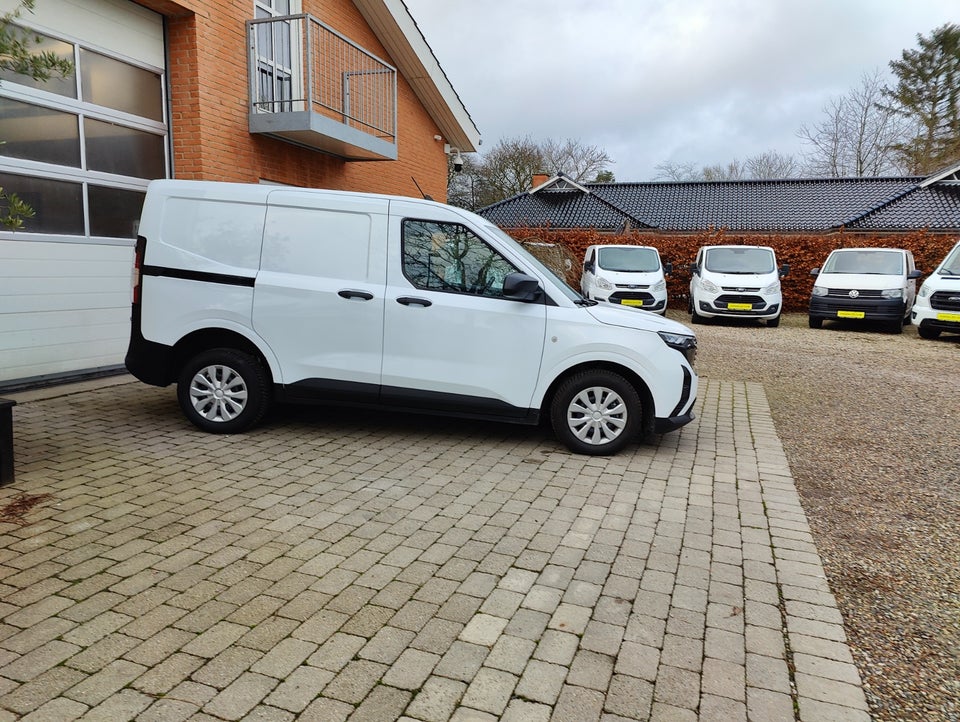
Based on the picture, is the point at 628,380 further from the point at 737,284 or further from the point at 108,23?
the point at 737,284

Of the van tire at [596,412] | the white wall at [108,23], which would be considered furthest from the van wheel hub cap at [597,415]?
the white wall at [108,23]

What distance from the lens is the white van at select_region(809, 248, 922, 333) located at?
15750 millimetres

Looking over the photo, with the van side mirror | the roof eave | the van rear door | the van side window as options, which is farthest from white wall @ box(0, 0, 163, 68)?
the van side mirror

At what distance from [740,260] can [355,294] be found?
47.9ft

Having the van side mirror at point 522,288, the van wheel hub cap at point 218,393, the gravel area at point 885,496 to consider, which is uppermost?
the van side mirror at point 522,288

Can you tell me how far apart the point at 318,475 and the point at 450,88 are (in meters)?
13.1

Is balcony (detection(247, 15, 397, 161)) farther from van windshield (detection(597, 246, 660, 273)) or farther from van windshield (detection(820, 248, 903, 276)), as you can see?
van windshield (detection(820, 248, 903, 276))

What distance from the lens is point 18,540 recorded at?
3676mm

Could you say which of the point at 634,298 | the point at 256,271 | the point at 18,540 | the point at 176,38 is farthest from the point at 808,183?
the point at 18,540

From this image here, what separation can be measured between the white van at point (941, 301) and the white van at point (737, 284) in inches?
124

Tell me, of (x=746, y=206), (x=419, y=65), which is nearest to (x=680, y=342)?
(x=419, y=65)

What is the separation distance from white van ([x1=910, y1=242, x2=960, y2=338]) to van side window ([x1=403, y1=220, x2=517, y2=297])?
12.5m

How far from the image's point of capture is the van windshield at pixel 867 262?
16.4 meters

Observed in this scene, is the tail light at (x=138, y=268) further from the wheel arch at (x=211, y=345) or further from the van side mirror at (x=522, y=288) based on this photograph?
the van side mirror at (x=522, y=288)
